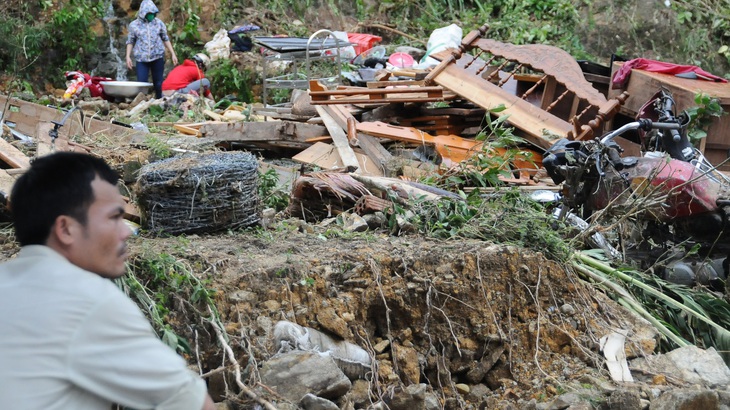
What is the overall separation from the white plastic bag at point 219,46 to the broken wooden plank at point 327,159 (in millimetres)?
6072

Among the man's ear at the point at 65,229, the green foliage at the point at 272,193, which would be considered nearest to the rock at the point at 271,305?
the green foliage at the point at 272,193

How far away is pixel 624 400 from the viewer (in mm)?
4758

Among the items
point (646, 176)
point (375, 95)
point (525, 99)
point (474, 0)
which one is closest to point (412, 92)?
point (375, 95)

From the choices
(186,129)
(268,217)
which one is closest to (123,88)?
(186,129)

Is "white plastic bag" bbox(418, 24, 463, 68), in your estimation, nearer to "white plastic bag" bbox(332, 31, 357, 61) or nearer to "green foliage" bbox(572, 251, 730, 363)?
"white plastic bag" bbox(332, 31, 357, 61)

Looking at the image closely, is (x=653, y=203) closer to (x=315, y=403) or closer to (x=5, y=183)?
(x=315, y=403)

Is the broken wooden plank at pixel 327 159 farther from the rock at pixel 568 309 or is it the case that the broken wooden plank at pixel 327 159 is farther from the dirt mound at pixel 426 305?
the rock at pixel 568 309

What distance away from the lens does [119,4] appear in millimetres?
16266

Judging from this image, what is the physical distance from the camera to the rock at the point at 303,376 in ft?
13.9

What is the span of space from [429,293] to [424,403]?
2.34 feet

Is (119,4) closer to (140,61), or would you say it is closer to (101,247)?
(140,61)

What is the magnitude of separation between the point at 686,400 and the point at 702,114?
4766mm

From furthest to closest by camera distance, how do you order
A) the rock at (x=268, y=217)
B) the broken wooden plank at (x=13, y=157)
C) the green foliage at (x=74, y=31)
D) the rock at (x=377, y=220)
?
the green foliage at (x=74, y=31), the broken wooden plank at (x=13, y=157), the rock at (x=377, y=220), the rock at (x=268, y=217)

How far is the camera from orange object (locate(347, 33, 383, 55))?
566 inches
